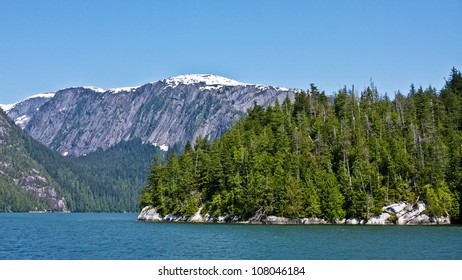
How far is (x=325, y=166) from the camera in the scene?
136875 mm

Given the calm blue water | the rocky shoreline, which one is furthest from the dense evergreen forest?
the calm blue water

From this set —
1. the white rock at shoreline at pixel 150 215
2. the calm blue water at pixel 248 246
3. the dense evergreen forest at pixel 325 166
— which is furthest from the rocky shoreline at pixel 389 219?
the calm blue water at pixel 248 246

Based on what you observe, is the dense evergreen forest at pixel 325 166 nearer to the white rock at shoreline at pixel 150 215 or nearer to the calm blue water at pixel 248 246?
the white rock at shoreline at pixel 150 215

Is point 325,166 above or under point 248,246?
above

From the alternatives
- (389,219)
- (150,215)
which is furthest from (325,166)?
(150,215)

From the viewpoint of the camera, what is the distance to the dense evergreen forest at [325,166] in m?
126

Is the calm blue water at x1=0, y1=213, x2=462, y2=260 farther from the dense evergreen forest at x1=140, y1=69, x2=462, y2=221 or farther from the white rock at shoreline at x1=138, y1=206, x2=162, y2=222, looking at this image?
the white rock at shoreline at x1=138, y1=206, x2=162, y2=222

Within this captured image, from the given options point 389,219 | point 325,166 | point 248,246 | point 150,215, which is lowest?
point 248,246

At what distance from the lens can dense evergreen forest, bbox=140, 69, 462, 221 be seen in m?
126

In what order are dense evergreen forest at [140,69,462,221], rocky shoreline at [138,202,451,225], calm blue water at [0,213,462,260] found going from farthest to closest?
dense evergreen forest at [140,69,462,221]
rocky shoreline at [138,202,451,225]
calm blue water at [0,213,462,260]

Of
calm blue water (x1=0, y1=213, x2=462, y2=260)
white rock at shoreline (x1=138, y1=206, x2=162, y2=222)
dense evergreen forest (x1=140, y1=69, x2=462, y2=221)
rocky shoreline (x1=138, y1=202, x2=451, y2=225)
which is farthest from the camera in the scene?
white rock at shoreline (x1=138, y1=206, x2=162, y2=222)

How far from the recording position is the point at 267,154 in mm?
140375

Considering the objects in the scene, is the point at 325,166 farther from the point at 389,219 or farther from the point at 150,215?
the point at 150,215
